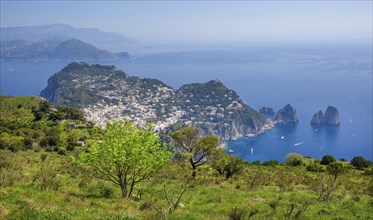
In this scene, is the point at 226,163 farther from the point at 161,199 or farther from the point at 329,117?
the point at 329,117

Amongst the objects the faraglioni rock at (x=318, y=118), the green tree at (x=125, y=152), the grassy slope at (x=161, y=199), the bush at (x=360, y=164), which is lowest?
the faraglioni rock at (x=318, y=118)

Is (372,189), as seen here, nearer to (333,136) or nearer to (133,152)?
(133,152)

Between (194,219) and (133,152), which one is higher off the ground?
(133,152)

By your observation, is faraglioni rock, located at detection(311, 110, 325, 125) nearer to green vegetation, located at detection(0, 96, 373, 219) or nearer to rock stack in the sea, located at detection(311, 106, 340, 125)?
rock stack in the sea, located at detection(311, 106, 340, 125)

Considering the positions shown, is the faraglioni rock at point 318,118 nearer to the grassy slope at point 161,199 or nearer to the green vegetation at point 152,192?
the green vegetation at point 152,192

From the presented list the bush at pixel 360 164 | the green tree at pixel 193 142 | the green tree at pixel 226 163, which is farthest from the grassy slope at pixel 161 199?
the bush at pixel 360 164

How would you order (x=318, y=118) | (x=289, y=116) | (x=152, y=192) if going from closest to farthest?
(x=152, y=192), (x=318, y=118), (x=289, y=116)

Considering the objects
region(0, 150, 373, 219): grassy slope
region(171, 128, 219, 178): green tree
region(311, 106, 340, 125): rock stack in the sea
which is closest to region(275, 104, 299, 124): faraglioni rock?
region(311, 106, 340, 125): rock stack in the sea

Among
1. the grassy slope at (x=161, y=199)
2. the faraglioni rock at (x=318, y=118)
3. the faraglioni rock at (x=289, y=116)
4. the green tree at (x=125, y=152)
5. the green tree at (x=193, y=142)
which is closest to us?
the grassy slope at (x=161, y=199)

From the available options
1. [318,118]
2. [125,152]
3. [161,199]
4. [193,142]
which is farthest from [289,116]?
[125,152]

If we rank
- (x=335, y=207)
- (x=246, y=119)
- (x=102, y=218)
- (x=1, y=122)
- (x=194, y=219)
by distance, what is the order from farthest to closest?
(x=246, y=119)
(x=1, y=122)
(x=335, y=207)
(x=194, y=219)
(x=102, y=218)

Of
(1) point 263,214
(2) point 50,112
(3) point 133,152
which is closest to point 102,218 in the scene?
(3) point 133,152
